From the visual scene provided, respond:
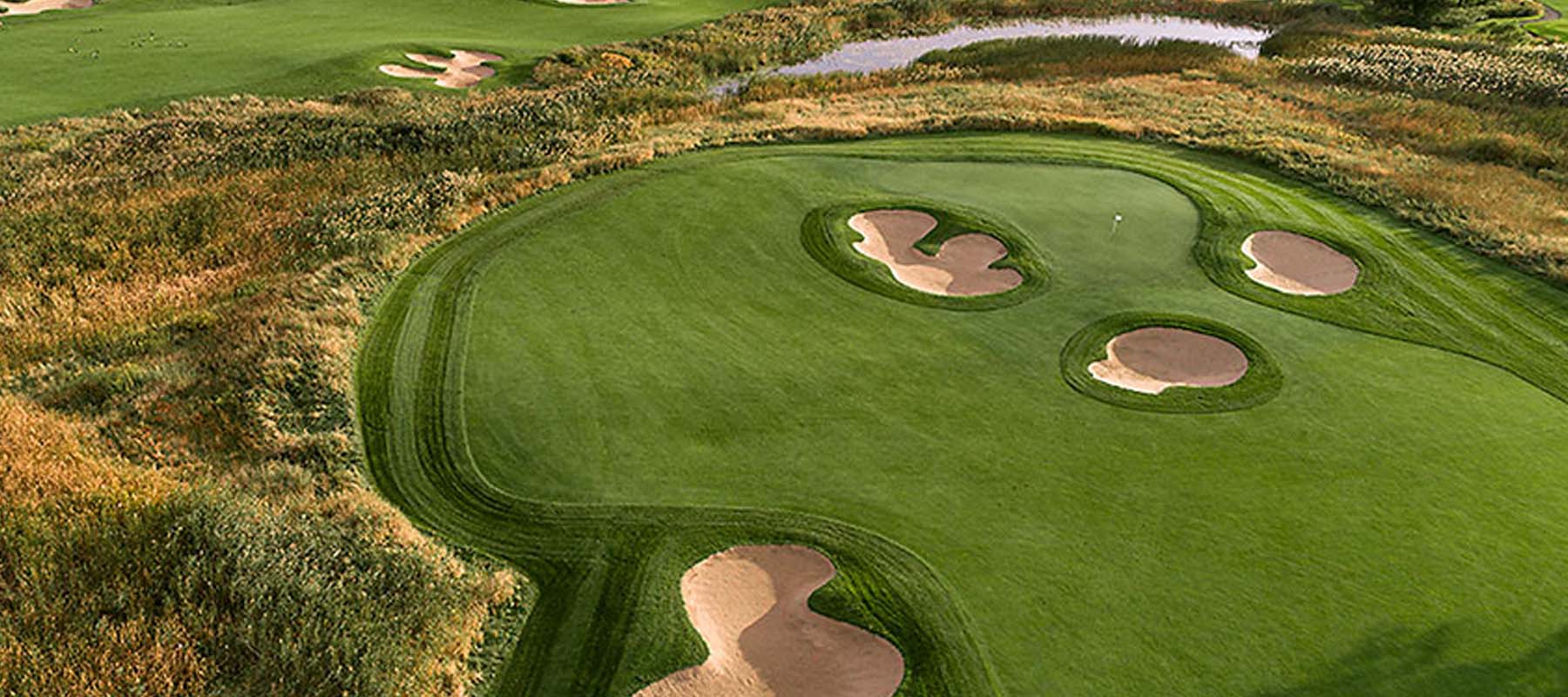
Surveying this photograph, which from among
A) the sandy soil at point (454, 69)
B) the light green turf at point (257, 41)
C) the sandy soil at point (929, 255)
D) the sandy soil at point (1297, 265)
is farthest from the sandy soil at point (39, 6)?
the sandy soil at point (1297, 265)

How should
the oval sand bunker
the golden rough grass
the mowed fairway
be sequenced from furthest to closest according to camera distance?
1. the golden rough grass
2. the mowed fairway
3. the oval sand bunker

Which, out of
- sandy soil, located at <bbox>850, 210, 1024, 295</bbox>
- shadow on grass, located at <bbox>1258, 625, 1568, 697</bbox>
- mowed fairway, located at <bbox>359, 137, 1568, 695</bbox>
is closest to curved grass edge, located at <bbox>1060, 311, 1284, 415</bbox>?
mowed fairway, located at <bbox>359, 137, 1568, 695</bbox>

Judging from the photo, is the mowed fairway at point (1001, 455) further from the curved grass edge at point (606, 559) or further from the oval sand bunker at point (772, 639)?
the oval sand bunker at point (772, 639)

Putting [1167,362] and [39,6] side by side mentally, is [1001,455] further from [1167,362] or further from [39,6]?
[39,6]

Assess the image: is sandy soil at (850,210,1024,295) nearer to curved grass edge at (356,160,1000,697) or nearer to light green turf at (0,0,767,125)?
curved grass edge at (356,160,1000,697)

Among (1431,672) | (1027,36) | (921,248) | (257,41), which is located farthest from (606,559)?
(1027,36)

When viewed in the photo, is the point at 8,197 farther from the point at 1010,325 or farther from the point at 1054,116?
the point at 1054,116
